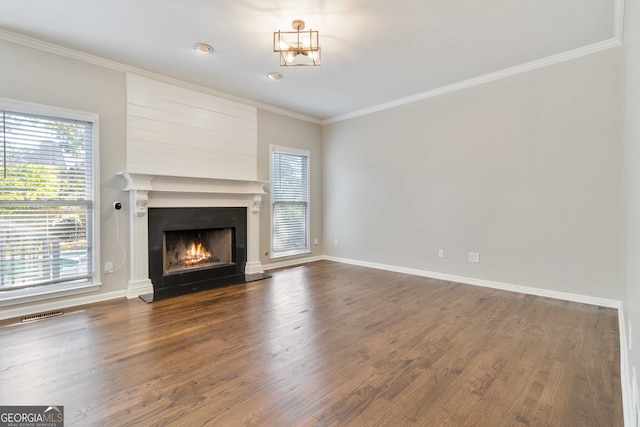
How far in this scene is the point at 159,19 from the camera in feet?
8.76

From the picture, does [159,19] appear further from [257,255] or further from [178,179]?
[257,255]

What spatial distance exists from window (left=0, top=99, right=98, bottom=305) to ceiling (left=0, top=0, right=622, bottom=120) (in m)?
0.88

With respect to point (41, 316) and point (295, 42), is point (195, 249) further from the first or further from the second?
point (295, 42)

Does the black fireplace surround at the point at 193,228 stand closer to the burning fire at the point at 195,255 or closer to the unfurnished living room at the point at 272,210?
the unfurnished living room at the point at 272,210

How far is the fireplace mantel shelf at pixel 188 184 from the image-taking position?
140 inches

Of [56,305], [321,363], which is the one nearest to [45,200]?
[56,305]

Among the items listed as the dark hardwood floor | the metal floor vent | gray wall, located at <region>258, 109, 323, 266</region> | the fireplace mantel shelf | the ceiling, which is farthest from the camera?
gray wall, located at <region>258, 109, 323, 266</region>

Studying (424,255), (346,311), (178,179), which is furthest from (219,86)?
(424,255)

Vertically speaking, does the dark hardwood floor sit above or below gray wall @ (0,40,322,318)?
below

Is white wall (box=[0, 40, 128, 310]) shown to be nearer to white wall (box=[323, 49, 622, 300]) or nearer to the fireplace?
the fireplace

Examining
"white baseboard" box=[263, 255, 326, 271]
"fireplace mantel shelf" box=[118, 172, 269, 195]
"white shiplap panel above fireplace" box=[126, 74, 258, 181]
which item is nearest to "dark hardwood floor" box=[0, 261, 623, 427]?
"fireplace mantel shelf" box=[118, 172, 269, 195]

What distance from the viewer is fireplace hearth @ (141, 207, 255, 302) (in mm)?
3811

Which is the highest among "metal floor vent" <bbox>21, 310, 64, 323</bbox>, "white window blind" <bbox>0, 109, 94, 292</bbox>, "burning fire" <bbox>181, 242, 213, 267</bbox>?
"white window blind" <bbox>0, 109, 94, 292</bbox>

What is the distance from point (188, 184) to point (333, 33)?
8.59ft
